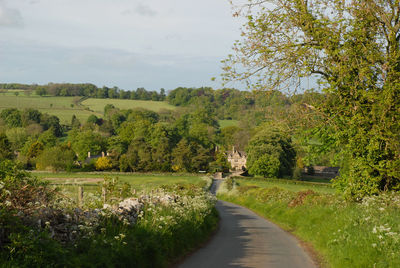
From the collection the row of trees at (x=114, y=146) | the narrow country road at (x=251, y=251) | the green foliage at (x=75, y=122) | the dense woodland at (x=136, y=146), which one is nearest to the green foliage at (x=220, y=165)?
the dense woodland at (x=136, y=146)

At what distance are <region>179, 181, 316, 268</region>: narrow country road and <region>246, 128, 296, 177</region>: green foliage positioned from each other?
66533mm

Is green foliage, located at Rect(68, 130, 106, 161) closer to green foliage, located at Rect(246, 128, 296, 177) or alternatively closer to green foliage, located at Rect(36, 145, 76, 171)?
green foliage, located at Rect(36, 145, 76, 171)

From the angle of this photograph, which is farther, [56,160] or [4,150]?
[56,160]

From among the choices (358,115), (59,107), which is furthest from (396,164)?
(59,107)

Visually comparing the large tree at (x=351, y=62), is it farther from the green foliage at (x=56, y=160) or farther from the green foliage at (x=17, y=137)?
the green foliage at (x=17, y=137)

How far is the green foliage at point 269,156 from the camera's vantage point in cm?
8625

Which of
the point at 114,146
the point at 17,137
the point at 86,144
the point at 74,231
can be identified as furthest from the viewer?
the point at 17,137

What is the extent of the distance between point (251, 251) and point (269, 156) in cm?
7455

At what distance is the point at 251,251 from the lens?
540 inches

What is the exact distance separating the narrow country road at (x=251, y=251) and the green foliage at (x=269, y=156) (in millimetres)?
66533

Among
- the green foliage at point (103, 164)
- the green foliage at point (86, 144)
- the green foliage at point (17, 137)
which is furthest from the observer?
the green foliage at point (17, 137)

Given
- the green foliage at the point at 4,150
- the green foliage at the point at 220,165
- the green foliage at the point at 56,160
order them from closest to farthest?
the green foliage at the point at 4,150, the green foliage at the point at 56,160, the green foliage at the point at 220,165

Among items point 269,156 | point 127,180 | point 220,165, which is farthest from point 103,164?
point 269,156

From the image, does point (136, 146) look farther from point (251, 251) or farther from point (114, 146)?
point (251, 251)
